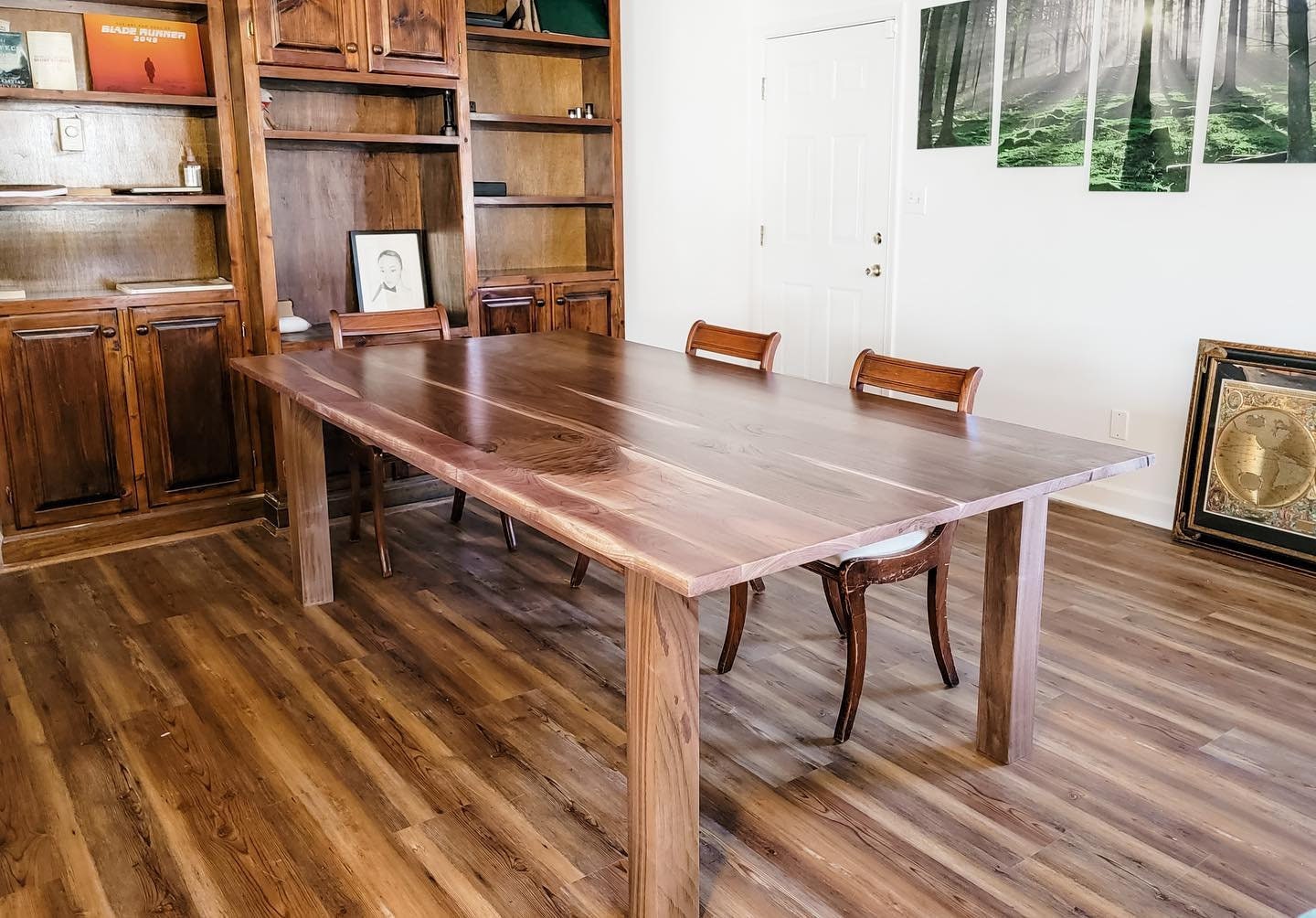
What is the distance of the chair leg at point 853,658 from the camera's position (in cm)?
243

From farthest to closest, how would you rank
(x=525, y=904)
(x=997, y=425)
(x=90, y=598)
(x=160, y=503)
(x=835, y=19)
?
(x=835, y=19)
(x=160, y=503)
(x=90, y=598)
(x=997, y=425)
(x=525, y=904)

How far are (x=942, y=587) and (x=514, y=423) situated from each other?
44.4 inches

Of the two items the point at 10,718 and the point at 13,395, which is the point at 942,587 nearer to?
the point at 10,718

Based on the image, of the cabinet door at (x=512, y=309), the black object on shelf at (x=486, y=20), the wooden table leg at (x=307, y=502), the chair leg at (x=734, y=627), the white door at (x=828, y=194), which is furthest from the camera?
Answer: the white door at (x=828, y=194)

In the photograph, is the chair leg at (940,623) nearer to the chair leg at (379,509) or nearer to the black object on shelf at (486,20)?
the chair leg at (379,509)

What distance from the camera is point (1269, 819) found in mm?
2201

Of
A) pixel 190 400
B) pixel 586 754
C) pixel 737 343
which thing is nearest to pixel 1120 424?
pixel 737 343

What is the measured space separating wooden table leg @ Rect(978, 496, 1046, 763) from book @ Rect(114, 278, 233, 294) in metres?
3.06

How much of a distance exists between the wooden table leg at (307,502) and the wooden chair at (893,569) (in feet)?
4.56

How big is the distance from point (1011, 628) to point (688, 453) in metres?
0.81

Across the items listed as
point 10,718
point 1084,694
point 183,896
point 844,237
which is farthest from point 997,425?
point 844,237

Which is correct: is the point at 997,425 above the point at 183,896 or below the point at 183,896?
above

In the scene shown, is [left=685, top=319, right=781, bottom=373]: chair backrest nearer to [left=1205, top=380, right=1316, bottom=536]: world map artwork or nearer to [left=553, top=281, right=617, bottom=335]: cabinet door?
[left=553, top=281, right=617, bottom=335]: cabinet door

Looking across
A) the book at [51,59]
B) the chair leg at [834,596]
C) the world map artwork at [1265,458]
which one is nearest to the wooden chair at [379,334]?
the book at [51,59]
